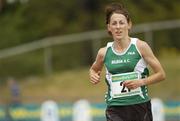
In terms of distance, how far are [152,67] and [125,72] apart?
27 cm

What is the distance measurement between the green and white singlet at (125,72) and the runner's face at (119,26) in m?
0.14

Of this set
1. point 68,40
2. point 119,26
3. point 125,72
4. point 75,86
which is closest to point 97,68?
point 125,72

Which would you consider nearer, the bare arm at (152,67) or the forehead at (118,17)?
the bare arm at (152,67)

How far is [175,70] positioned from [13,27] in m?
7.59

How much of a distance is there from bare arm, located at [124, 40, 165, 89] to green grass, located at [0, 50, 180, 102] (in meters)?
14.1

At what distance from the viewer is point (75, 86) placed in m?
25.0

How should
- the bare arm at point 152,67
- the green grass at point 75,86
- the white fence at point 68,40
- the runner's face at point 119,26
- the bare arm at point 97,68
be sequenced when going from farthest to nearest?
the white fence at point 68,40, the green grass at point 75,86, the bare arm at point 97,68, the runner's face at point 119,26, the bare arm at point 152,67

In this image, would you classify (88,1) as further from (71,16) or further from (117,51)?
(117,51)

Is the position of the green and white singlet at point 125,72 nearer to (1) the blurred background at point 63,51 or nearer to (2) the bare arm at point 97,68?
(2) the bare arm at point 97,68

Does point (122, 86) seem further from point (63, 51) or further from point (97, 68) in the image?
point (63, 51)

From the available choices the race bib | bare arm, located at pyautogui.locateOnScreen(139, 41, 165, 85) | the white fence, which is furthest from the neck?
the white fence

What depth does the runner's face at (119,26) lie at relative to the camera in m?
8.41

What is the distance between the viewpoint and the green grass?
23391 millimetres

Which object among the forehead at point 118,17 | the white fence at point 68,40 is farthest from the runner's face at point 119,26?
the white fence at point 68,40
